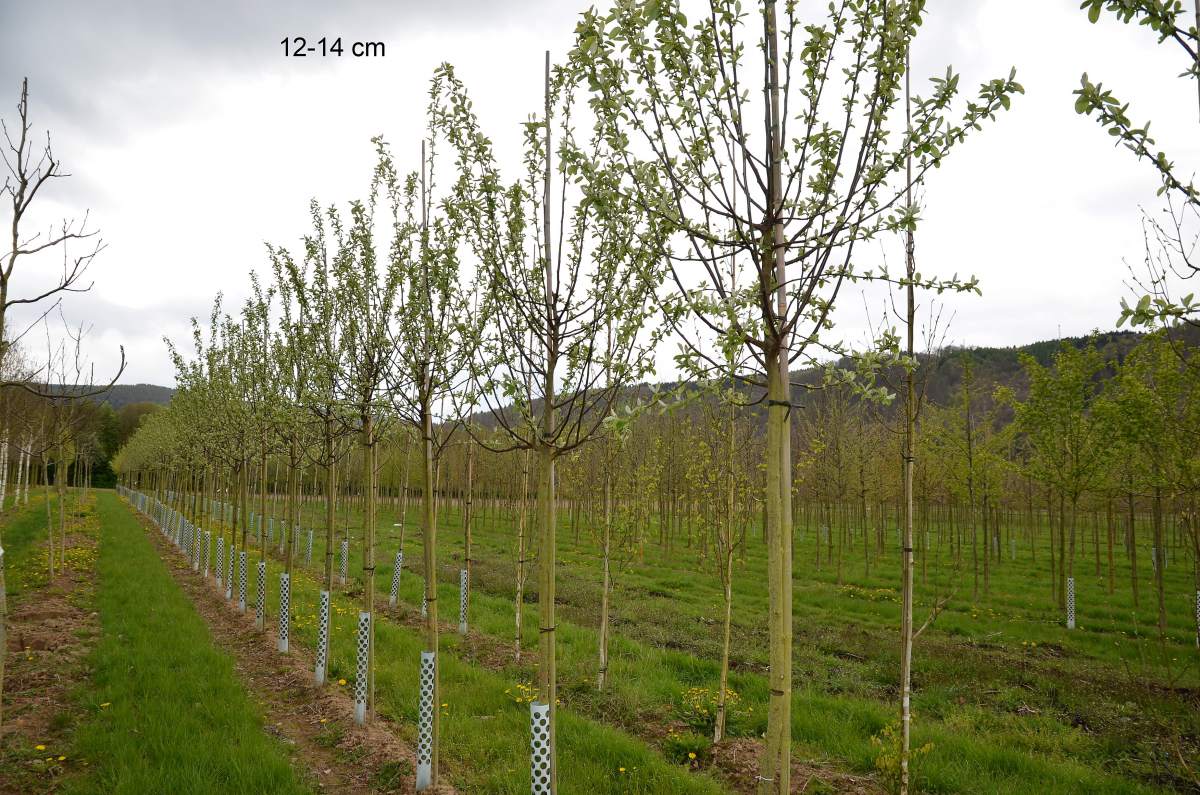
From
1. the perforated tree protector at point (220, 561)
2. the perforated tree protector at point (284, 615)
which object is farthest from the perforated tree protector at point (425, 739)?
the perforated tree protector at point (220, 561)

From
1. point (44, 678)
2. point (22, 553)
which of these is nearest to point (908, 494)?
point (44, 678)

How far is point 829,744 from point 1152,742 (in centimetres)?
367

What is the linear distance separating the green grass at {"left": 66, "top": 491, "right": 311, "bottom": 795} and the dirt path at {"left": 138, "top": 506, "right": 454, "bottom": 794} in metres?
0.37

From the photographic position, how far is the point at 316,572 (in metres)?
17.6

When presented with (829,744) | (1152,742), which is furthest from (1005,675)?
(829,744)

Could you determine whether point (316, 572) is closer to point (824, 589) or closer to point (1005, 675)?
point (824, 589)

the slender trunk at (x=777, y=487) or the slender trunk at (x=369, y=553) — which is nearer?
the slender trunk at (x=777, y=487)

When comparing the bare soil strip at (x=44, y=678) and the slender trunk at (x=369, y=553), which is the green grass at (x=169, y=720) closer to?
the bare soil strip at (x=44, y=678)

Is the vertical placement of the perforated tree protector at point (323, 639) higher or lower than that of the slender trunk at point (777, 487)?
lower

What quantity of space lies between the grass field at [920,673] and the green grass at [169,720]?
1813 mm

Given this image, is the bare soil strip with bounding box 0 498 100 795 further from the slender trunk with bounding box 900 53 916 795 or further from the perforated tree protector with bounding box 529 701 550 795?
the slender trunk with bounding box 900 53 916 795

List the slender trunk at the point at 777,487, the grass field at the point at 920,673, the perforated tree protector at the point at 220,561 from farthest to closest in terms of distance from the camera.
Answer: the perforated tree protector at the point at 220,561, the grass field at the point at 920,673, the slender trunk at the point at 777,487

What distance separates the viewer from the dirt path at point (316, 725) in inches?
229

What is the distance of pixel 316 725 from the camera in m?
7.04
